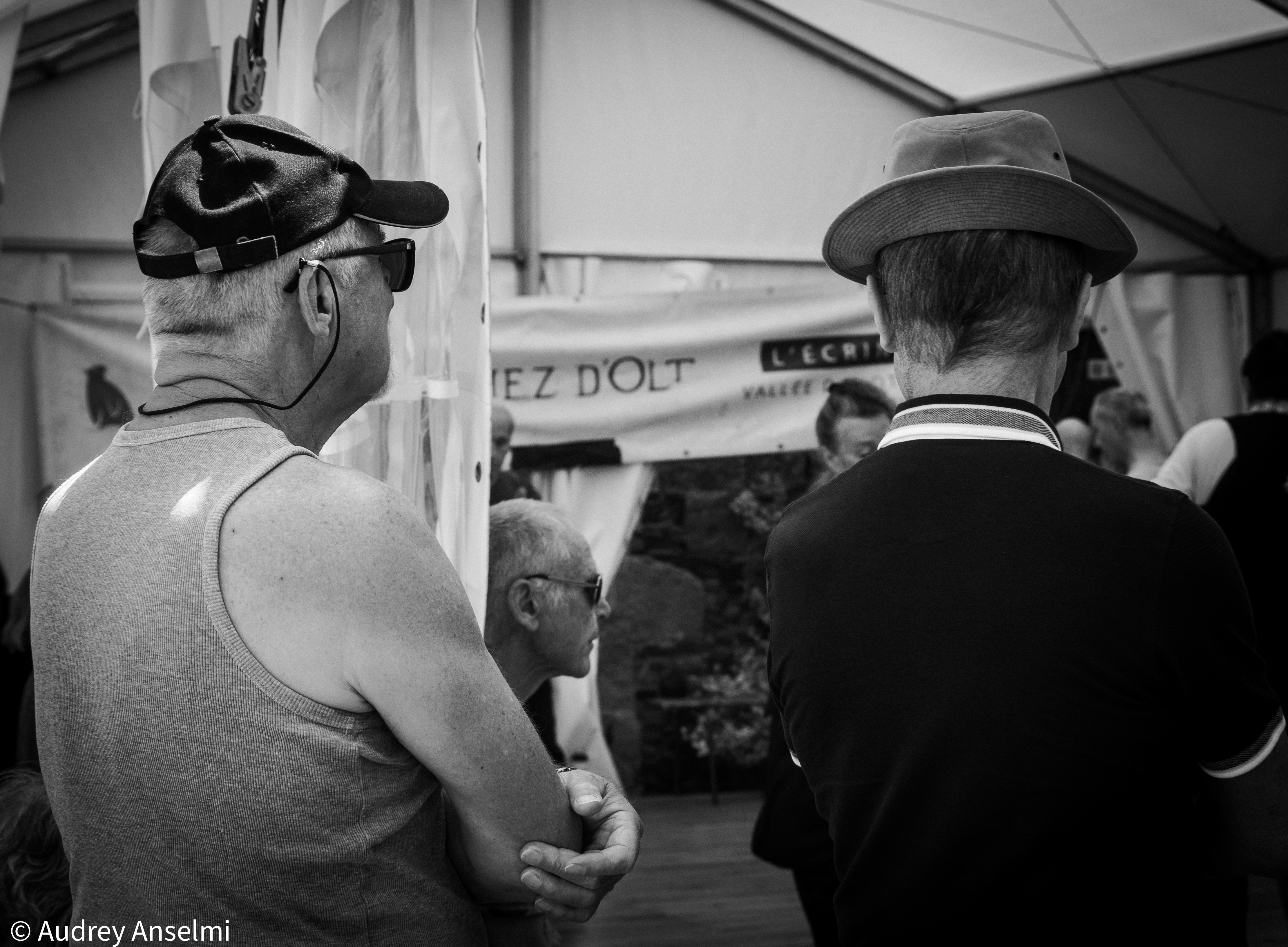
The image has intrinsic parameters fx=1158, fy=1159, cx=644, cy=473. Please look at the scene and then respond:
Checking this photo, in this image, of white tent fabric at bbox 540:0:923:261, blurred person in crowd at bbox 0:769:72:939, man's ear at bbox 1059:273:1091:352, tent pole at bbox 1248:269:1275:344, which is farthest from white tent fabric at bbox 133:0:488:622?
tent pole at bbox 1248:269:1275:344

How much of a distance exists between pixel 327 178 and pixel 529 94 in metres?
4.63

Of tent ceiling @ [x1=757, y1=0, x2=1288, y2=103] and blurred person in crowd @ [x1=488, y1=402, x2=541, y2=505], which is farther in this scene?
tent ceiling @ [x1=757, y1=0, x2=1288, y2=103]

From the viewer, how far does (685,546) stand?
6.40 meters

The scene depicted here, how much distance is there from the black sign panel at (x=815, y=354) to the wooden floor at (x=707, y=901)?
2.29 metres

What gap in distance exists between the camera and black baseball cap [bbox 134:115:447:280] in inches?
45.1

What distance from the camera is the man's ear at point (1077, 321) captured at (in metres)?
1.19

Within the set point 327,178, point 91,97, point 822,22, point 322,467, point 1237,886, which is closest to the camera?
point 322,467

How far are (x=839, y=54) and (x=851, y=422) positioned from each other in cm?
333

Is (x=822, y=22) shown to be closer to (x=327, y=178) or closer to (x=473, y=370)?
(x=473, y=370)

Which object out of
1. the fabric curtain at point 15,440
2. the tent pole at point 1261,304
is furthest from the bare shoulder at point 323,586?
the tent pole at point 1261,304

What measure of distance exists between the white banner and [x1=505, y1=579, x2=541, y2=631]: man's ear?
11.2 feet

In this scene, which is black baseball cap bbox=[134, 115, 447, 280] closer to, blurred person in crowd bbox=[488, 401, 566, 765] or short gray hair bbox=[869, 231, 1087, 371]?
short gray hair bbox=[869, 231, 1087, 371]

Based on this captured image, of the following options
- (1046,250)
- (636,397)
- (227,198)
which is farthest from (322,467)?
(636,397)

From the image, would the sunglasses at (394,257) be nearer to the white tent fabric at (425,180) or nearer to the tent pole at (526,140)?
the white tent fabric at (425,180)
